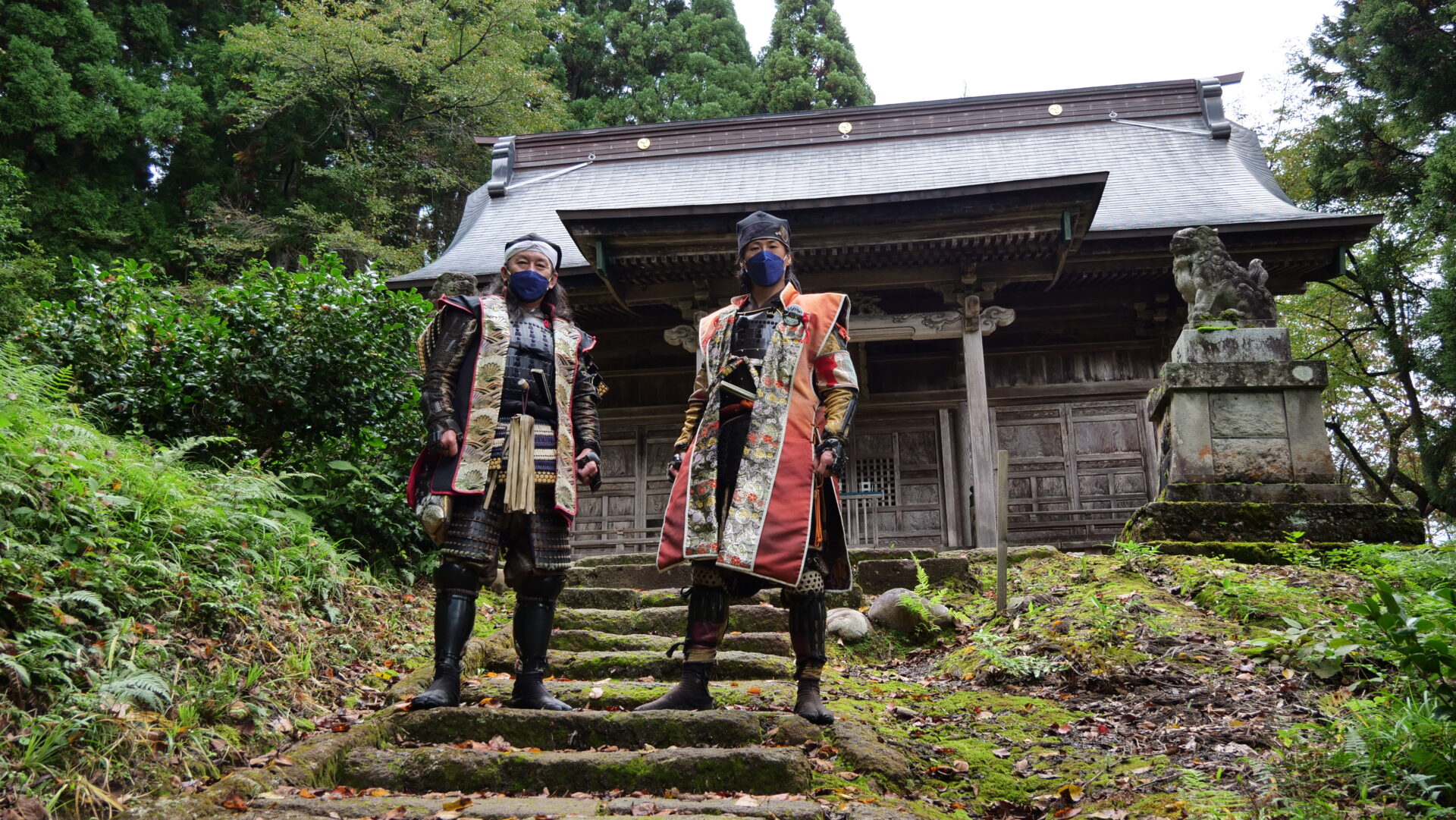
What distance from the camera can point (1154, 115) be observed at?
14.5 m

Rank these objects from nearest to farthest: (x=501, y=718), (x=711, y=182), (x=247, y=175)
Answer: (x=501, y=718)
(x=711, y=182)
(x=247, y=175)

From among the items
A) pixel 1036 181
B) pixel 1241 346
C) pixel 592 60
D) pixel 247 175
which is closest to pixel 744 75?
pixel 592 60

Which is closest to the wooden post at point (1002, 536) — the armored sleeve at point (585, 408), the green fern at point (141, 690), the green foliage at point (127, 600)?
the armored sleeve at point (585, 408)

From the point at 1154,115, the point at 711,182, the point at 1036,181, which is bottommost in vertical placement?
Result: the point at 1036,181

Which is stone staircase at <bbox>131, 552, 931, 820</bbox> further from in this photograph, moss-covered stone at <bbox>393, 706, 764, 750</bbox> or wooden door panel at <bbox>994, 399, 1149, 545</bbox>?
wooden door panel at <bbox>994, 399, 1149, 545</bbox>

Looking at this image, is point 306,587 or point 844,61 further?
point 844,61

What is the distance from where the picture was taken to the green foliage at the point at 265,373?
585cm

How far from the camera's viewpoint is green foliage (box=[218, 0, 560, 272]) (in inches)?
685

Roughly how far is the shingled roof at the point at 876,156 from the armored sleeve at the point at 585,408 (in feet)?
27.1

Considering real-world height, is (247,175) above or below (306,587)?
above

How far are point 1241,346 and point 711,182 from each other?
9233 mm

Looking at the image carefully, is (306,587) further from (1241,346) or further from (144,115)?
(144,115)

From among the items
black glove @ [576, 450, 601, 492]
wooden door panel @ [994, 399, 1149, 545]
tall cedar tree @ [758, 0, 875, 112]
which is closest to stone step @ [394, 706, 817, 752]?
black glove @ [576, 450, 601, 492]

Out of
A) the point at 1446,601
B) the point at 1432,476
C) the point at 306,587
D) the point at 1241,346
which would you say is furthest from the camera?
the point at 1432,476
